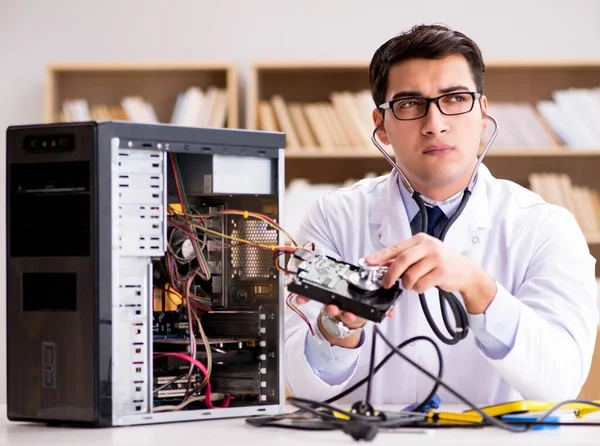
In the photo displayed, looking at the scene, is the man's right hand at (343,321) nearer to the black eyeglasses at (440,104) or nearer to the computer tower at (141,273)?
the computer tower at (141,273)

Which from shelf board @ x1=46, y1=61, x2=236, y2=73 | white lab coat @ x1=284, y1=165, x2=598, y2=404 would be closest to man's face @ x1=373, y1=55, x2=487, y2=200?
white lab coat @ x1=284, y1=165, x2=598, y2=404

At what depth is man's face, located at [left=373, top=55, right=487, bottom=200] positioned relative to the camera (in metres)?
1.62

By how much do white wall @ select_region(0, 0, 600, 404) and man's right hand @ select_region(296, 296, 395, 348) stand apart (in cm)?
257

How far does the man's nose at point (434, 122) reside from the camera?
1603 millimetres

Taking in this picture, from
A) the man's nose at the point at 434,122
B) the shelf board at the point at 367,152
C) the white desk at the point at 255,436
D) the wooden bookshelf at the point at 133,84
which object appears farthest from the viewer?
the wooden bookshelf at the point at 133,84

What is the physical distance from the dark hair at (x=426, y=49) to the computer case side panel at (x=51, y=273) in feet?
2.67

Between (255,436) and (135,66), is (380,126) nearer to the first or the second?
(255,436)

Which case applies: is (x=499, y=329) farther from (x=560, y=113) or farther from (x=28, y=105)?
(x=28, y=105)

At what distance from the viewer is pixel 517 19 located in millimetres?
3771

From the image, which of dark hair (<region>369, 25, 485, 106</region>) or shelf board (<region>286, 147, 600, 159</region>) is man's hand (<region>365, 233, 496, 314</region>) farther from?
shelf board (<region>286, 147, 600, 159</region>)

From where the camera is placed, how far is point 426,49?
168 centimetres

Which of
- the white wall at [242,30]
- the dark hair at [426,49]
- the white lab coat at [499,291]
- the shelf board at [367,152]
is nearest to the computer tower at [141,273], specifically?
the white lab coat at [499,291]

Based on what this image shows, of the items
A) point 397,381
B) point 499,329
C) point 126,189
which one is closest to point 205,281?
point 126,189

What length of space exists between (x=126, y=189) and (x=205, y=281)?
0.23m
